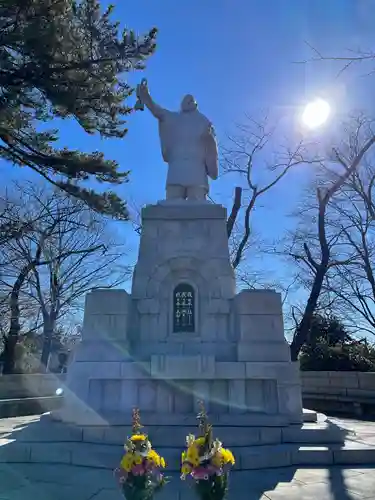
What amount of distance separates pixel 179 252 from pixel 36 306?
13551 mm

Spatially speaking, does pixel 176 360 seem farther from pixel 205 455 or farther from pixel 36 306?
pixel 36 306

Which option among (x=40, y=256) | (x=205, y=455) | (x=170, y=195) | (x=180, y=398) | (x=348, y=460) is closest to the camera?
(x=205, y=455)

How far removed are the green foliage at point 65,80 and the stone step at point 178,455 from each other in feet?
17.4

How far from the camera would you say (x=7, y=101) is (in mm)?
7926

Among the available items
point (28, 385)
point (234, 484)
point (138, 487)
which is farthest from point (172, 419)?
point (28, 385)

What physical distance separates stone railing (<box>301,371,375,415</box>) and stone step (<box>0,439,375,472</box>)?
285 inches

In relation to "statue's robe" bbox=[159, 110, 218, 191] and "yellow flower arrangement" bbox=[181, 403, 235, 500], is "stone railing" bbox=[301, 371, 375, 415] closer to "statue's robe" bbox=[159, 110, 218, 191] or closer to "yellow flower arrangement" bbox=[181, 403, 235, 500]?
"statue's robe" bbox=[159, 110, 218, 191]

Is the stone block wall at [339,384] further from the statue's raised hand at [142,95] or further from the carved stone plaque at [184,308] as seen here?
the statue's raised hand at [142,95]

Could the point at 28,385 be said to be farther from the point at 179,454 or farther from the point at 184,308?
the point at 179,454

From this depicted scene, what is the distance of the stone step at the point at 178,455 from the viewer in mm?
5953

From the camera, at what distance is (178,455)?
6.03m

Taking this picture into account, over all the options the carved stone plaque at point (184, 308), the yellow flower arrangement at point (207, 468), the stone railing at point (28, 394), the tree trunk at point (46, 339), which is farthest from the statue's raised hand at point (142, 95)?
the tree trunk at point (46, 339)

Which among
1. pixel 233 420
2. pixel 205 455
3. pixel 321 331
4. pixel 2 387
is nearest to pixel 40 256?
pixel 2 387

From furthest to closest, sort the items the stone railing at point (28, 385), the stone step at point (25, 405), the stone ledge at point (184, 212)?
the stone railing at point (28, 385), the stone step at point (25, 405), the stone ledge at point (184, 212)
